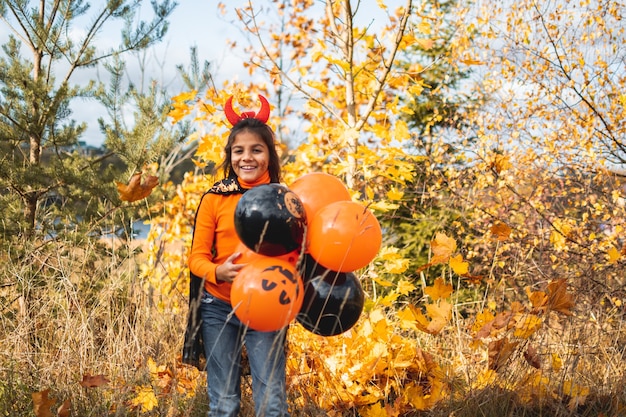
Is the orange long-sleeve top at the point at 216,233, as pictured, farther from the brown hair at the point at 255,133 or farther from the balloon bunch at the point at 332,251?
the balloon bunch at the point at 332,251

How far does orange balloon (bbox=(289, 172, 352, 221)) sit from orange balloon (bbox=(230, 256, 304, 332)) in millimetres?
266

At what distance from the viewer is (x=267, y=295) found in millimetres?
1803

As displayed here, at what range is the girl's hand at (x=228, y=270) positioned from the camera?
1.97 m

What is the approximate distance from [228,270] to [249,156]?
0.48 m

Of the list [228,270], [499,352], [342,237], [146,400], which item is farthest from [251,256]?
[499,352]

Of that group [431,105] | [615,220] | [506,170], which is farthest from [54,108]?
[431,105]

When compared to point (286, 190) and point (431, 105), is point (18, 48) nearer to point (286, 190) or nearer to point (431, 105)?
point (286, 190)

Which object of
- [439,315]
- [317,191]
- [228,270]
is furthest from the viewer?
[439,315]

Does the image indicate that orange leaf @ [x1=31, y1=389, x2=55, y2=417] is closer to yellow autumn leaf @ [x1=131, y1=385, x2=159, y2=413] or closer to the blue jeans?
yellow autumn leaf @ [x1=131, y1=385, x2=159, y2=413]

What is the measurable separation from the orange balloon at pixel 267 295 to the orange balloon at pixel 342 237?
12cm

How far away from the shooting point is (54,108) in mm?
3818

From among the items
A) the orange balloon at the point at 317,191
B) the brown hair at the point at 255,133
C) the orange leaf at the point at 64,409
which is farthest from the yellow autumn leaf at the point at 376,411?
the orange leaf at the point at 64,409

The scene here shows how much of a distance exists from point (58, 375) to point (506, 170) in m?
3.73

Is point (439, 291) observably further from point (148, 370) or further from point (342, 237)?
point (148, 370)
